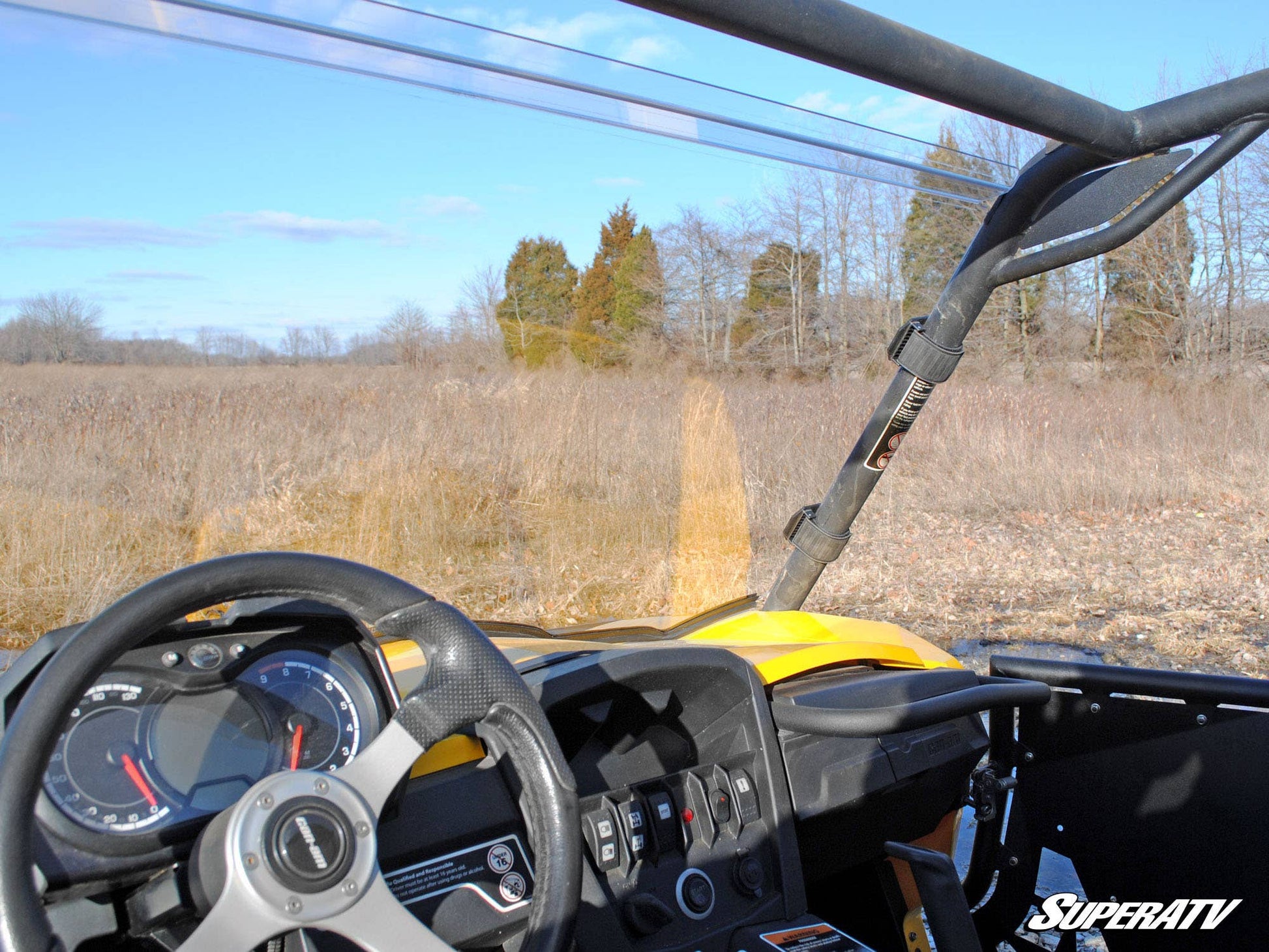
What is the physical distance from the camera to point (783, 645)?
2385 millimetres

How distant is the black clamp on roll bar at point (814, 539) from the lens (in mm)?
2395

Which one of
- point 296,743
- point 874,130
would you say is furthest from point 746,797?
point 874,130

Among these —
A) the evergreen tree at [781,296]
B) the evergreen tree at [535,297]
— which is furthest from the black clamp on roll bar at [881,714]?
the evergreen tree at [535,297]

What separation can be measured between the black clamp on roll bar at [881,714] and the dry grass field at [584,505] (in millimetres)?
1572

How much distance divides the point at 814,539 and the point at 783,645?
0.26 m

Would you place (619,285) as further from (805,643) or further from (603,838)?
(603,838)

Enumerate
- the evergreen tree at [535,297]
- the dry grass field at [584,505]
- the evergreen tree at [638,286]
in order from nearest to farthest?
the dry grass field at [584,505] → the evergreen tree at [535,297] → the evergreen tree at [638,286]

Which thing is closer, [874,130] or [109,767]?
[109,767]

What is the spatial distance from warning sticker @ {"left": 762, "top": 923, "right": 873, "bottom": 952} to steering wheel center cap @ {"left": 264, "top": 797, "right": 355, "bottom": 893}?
37.9 inches

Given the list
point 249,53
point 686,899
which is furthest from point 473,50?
point 686,899

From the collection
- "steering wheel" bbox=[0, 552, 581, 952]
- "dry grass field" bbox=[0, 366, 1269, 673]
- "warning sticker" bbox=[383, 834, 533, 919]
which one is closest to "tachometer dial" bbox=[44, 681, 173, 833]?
"steering wheel" bbox=[0, 552, 581, 952]

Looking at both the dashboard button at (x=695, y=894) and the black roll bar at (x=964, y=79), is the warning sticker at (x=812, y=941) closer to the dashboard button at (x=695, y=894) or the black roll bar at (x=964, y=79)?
the dashboard button at (x=695, y=894)

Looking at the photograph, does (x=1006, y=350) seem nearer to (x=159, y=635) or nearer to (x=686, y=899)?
(x=686, y=899)

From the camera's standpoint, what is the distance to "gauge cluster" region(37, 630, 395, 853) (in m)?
1.32
